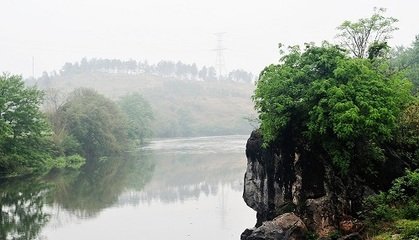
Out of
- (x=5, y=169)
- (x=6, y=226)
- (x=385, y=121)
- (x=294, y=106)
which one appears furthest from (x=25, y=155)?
(x=385, y=121)

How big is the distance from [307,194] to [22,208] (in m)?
23.7

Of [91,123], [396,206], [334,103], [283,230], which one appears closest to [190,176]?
[91,123]

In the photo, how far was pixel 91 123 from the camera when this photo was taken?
7625cm

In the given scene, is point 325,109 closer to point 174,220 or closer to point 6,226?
point 174,220

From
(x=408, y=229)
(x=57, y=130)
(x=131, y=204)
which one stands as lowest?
(x=131, y=204)

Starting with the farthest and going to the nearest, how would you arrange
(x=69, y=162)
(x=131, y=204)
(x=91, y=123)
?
(x=91, y=123)
(x=69, y=162)
(x=131, y=204)

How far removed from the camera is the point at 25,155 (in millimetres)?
55125

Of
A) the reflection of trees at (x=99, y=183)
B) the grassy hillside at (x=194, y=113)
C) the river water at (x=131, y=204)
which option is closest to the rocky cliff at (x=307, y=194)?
the river water at (x=131, y=204)

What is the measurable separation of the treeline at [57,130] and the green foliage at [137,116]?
25cm

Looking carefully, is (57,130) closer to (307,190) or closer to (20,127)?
(20,127)

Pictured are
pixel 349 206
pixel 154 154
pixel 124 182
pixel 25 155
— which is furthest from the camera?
pixel 154 154

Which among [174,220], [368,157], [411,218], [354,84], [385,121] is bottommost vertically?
[174,220]

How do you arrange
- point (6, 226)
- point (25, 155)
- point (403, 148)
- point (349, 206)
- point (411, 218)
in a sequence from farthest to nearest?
point (25, 155), point (6, 226), point (403, 148), point (349, 206), point (411, 218)

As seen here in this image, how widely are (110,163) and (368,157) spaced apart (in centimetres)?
5206
